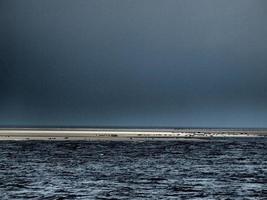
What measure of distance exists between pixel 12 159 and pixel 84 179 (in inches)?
1310

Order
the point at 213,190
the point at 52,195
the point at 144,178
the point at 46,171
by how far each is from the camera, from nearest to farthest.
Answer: the point at 52,195 < the point at 213,190 < the point at 144,178 < the point at 46,171

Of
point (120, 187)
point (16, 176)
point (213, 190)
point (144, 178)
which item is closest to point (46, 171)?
point (16, 176)

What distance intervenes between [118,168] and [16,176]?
15318 mm

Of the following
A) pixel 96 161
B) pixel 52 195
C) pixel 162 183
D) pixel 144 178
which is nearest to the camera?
pixel 52 195

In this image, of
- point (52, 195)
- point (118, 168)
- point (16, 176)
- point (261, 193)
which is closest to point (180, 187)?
point (261, 193)

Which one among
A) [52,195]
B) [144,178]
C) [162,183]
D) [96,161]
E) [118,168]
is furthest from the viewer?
[96,161]

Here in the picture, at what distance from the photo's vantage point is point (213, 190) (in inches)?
2457

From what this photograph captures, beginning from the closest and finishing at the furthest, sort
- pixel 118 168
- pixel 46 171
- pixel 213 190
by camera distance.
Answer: pixel 213 190 < pixel 46 171 < pixel 118 168

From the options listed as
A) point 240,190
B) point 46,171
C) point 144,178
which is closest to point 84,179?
point 144,178

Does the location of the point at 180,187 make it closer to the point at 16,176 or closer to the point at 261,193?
the point at 261,193

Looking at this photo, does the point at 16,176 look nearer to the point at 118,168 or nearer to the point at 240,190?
the point at 118,168

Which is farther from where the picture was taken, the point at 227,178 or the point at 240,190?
the point at 227,178

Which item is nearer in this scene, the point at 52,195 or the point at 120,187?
the point at 52,195

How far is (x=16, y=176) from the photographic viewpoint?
246 ft
